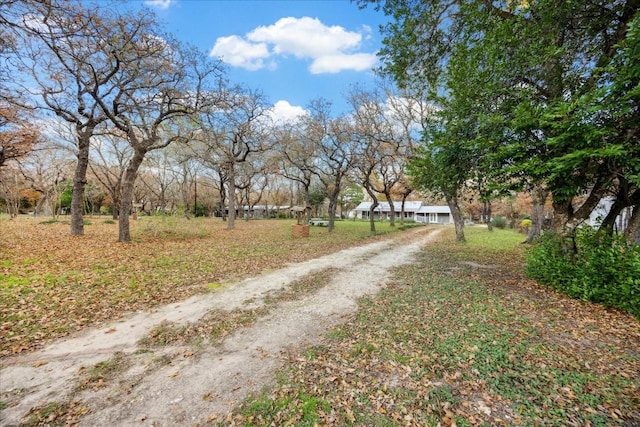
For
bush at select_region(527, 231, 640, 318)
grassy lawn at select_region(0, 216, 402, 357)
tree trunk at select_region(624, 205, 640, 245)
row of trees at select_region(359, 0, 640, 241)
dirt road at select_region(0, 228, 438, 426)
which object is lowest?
dirt road at select_region(0, 228, 438, 426)

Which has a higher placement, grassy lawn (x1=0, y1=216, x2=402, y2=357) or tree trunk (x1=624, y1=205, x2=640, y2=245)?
tree trunk (x1=624, y1=205, x2=640, y2=245)

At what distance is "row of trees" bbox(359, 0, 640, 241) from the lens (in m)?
4.14

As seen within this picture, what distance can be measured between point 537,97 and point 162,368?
8410 millimetres

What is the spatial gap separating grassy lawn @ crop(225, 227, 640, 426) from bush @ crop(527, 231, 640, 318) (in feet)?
0.95

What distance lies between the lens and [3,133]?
1152 cm

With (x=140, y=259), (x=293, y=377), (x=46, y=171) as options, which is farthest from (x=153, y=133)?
(x=46, y=171)

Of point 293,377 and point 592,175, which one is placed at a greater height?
point 592,175

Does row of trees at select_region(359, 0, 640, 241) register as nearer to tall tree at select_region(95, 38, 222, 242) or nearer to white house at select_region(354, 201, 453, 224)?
tall tree at select_region(95, 38, 222, 242)

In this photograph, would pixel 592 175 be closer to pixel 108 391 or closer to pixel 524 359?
pixel 524 359

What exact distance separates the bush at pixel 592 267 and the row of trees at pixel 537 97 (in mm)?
438

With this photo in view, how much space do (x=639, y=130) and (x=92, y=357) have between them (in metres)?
8.94

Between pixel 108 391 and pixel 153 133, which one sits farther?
pixel 153 133

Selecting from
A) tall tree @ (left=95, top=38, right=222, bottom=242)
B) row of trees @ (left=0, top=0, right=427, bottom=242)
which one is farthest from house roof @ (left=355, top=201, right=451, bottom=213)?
tall tree @ (left=95, top=38, right=222, bottom=242)

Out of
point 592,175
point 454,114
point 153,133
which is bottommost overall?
point 592,175
